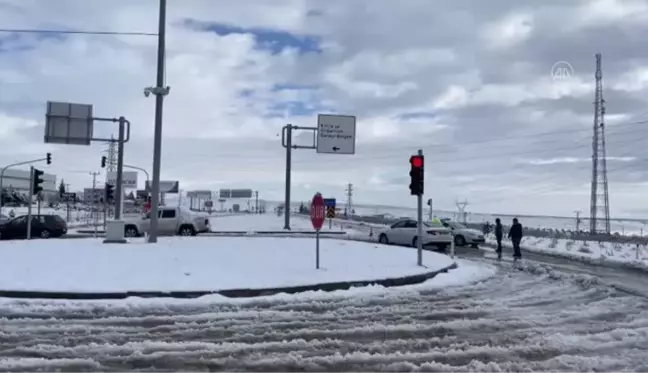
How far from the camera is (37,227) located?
35406 millimetres

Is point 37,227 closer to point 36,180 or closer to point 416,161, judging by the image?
point 36,180

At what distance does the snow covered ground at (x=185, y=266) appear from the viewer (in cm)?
1198

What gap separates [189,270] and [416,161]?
23.3 ft

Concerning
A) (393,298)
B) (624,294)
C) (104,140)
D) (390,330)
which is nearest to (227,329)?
(390,330)

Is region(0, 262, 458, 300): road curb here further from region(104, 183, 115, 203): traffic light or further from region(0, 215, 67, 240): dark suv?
region(104, 183, 115, 203): traffic light

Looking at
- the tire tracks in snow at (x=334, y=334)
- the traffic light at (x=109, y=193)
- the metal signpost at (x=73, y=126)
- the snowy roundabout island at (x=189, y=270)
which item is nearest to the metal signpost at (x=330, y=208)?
the traffic light at (x=109, y=193)

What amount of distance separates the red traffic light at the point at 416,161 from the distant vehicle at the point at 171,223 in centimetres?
2047

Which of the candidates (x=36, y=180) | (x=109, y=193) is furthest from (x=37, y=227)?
(x=36, y=180)

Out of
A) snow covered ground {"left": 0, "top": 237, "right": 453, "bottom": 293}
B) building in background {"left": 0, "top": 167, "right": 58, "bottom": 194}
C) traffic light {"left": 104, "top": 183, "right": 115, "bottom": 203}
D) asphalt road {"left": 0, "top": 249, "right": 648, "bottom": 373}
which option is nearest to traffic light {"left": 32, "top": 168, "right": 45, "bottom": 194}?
traffic light {"left": 104, "top": 183, "right": 115, "bottom": 203}

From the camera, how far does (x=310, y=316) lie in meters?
9.76

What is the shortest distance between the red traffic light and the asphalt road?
5596mm

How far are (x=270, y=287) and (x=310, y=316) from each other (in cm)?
235

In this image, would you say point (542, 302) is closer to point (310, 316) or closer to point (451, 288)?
point (451, 288)

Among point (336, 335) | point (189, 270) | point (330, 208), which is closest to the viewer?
point (336, 335)
